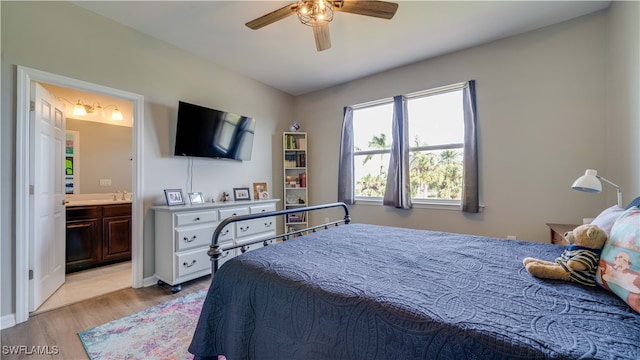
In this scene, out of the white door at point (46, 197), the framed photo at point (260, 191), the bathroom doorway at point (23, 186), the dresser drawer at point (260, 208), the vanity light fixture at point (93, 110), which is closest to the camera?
the bathroom doorway at point (23, 186)

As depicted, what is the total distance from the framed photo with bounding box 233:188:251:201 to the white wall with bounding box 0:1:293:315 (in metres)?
0.12

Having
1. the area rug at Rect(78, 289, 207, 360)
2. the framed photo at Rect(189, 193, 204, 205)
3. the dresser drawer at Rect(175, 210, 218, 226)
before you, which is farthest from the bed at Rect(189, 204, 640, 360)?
the framed photo at Rect(189, 193, 204, 205)

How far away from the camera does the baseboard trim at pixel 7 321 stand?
1938 mm

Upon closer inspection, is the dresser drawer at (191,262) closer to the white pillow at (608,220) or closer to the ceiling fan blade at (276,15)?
the ceiling fan blade at (276,15)

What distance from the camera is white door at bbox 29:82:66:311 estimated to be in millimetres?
2176

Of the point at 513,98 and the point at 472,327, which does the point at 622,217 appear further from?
the point at 513,98

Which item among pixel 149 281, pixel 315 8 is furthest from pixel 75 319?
pixel 315 8

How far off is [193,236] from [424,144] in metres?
3.06

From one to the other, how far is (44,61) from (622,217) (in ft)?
13.1

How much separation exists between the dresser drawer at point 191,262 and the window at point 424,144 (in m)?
2.32

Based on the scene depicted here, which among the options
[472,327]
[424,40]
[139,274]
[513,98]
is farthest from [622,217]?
[139,274]

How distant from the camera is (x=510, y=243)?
5.48 feet

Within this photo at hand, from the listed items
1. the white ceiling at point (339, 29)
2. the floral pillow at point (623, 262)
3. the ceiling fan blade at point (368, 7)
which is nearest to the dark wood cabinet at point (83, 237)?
the white ceiling at point (339, 29)

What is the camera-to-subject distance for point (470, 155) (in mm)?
2988
